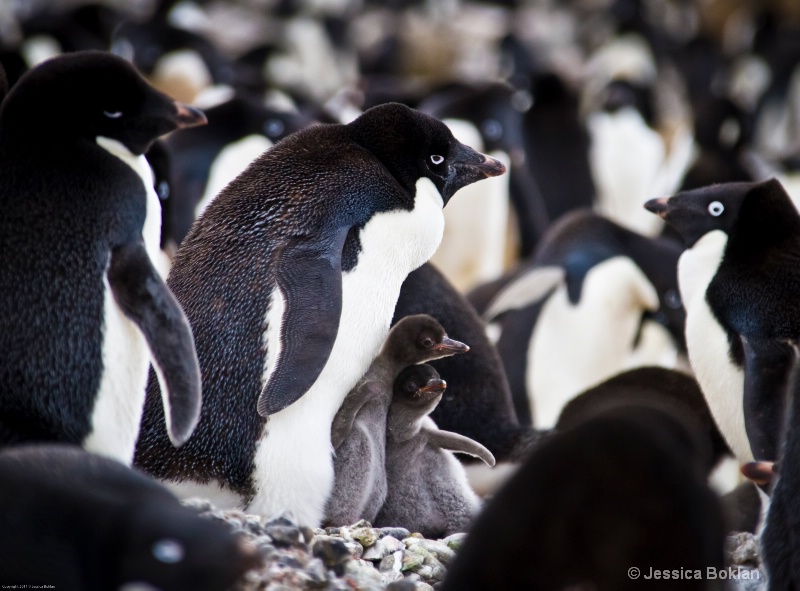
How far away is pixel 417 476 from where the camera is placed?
15.5 feet

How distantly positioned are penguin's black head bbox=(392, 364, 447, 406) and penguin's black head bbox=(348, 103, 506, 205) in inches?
24.4

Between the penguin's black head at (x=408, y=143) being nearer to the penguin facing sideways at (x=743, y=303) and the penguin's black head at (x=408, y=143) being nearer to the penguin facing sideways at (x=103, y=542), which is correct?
the penguin facing sideways at (x=743, y=303)

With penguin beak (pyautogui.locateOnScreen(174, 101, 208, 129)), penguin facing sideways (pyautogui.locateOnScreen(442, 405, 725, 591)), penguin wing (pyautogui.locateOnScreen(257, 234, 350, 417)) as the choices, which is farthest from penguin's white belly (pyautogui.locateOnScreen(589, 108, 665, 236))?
penguin facing sideways (pyautogui.locateOnScreen(442, 405, 725, 591))

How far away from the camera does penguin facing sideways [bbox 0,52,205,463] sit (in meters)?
3.64

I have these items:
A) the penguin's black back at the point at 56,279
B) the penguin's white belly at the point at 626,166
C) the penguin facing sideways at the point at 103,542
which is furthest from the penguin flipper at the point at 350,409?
the penguin's white belly at the point at 626,166

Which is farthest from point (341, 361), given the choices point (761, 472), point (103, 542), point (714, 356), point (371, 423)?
point (103, 542)

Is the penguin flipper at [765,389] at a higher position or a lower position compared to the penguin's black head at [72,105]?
lower

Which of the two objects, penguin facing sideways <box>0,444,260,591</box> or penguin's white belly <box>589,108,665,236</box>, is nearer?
penguin facing sideways <box>0,444,260,591</box>

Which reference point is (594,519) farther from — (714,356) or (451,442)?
(714,356)

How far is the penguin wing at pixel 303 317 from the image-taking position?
13.3 ft

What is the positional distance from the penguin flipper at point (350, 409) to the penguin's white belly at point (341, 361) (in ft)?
0.08

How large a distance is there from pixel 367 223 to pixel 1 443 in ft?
4.77

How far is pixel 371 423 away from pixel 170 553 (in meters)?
1.84

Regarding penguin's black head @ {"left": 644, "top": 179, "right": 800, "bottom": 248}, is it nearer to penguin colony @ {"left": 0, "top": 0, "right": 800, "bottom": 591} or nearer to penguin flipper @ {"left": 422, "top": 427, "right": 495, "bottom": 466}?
penguin colony @ {"left": 0, "top": 0, "right": 800, "bottom": 591}
